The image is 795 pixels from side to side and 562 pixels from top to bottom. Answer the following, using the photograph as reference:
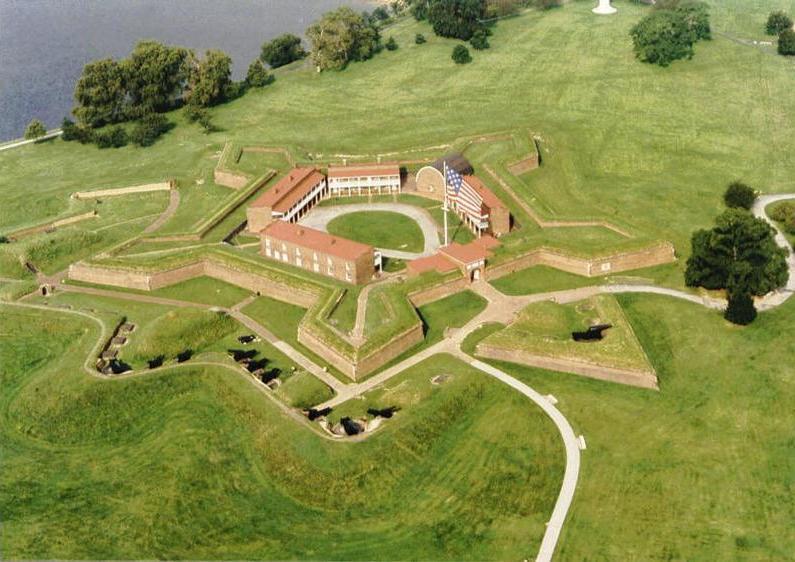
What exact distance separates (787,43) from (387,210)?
85.6 meters

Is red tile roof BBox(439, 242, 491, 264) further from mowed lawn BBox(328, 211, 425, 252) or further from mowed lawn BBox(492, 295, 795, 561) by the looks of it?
mowed lawn BBox(492, 295, 795, 561)

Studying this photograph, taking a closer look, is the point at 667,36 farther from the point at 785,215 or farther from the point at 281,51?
the point at 281,51

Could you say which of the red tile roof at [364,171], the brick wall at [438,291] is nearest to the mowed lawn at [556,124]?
the red tile roof at [364,171]

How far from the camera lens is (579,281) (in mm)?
69438

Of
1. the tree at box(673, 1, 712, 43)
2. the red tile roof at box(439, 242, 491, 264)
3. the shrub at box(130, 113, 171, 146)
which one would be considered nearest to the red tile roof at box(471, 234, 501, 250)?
the red tile roof at box(439, 242, 491, 264)

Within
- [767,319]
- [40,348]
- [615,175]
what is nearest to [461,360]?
[767,319]

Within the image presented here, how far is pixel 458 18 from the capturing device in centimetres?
14538

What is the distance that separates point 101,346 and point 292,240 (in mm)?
18904

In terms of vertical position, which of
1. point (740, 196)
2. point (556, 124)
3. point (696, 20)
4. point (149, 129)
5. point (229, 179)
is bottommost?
point (740, 196)

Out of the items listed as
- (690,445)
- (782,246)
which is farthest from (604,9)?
(690,445)

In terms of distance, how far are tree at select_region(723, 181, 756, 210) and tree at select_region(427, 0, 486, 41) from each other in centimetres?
7398

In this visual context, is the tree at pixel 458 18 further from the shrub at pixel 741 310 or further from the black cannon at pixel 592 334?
the black cannon at pixel 592 334

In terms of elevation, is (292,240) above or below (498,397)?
above

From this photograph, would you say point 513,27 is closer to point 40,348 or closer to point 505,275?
point 505,275
